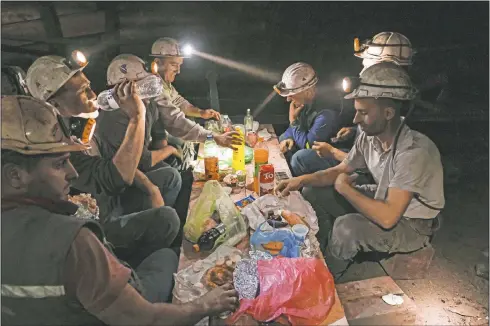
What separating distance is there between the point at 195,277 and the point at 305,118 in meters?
3.60

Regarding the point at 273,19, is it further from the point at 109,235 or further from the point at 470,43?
the point at 109,235

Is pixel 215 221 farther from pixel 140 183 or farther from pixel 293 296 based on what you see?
pixel 140 183

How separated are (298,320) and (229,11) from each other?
30.0 ft

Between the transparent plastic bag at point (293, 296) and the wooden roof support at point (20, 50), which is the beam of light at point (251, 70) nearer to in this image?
the wooden roof support at point (20, 50)

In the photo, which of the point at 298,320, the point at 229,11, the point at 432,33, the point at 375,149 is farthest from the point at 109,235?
the point at 432,33

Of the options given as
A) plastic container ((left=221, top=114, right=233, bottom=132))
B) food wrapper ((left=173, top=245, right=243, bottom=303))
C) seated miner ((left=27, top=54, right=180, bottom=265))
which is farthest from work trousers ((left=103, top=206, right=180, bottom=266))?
plastic container ((left=221, top=114, right=233, bottom=132))

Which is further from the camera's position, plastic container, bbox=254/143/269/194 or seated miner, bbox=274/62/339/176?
seated miner, bbox=274/62/339/176

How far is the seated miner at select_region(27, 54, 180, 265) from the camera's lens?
3799mm

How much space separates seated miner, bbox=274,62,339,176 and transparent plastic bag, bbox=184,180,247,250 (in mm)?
2388

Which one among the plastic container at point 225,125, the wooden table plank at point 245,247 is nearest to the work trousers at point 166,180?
the wooden table plank at point 245,247

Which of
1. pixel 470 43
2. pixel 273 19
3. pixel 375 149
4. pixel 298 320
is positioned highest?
pixel 273 19

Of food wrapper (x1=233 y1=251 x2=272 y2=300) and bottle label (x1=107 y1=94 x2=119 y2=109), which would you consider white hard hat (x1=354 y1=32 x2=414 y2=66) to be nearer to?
bottle label (x1=107 y1=94 x2=119 y2=109)

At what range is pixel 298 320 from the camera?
94.8 inches

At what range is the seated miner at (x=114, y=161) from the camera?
3.80 metres
